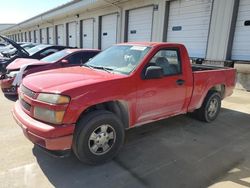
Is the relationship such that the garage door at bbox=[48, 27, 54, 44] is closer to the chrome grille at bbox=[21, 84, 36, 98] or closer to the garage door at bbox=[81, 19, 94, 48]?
the garage door at bbox=[81, 19, 94, 48]

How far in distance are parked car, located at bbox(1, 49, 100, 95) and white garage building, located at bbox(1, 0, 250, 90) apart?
5.77 metres

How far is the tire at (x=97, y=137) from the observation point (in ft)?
9.89

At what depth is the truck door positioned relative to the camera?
3662mm

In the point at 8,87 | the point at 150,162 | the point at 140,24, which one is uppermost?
the point at 140,24

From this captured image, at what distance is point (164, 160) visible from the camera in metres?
3.49

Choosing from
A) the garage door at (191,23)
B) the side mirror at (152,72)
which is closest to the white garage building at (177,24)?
the garage door at (191,23)

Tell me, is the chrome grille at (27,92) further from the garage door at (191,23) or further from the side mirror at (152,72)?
the garage door at (191,23)

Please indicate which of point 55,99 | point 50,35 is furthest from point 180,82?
point 50,35

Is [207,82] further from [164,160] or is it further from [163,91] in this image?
[164,160]

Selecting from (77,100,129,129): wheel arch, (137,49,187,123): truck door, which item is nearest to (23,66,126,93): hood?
(77,100,129,129): wheel arch

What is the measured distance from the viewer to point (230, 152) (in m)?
3.84

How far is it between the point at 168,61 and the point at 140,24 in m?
10.4

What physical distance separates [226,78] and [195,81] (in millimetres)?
1369

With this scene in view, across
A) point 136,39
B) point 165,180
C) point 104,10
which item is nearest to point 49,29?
point 104,10
